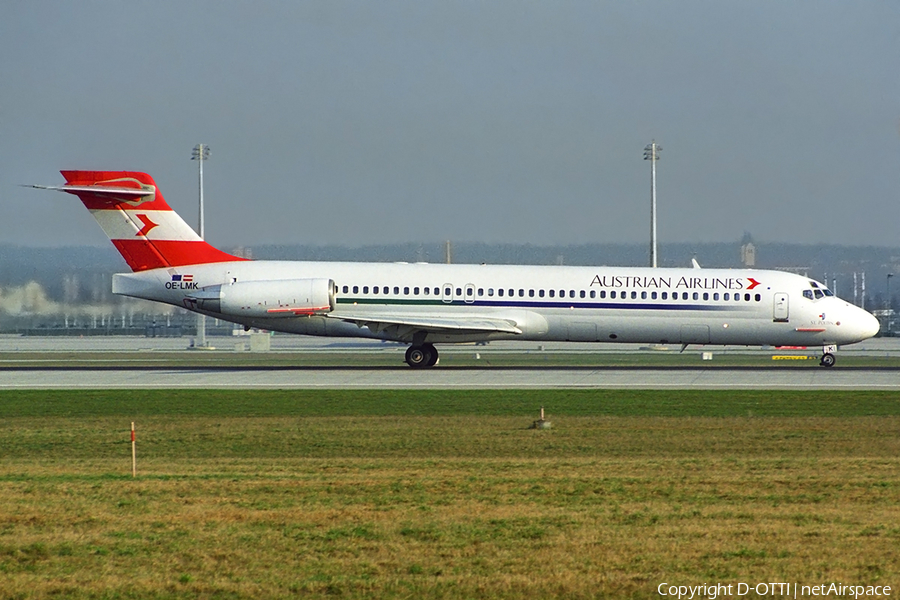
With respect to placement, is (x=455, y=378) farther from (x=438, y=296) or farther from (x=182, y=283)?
(x=182, y=283)

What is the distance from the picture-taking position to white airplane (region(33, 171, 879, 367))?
37062 millimetres

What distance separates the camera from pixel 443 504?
12.9m

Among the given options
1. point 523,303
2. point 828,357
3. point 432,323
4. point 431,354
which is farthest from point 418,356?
point 828,357

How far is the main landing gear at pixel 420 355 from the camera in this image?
127ft

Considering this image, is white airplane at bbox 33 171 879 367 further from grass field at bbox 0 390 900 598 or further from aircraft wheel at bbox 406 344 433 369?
grass field at bbox 0 390 900 598

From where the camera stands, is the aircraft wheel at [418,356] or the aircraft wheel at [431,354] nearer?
the aircraft wheel at [418,356]

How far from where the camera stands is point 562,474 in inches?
603

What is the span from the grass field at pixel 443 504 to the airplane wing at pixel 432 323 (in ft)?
43.6

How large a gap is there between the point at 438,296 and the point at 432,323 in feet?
3.81

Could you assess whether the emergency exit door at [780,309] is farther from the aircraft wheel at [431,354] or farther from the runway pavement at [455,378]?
the aircraft wheel at [431,354]

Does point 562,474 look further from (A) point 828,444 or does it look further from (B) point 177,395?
(B) point 177,395

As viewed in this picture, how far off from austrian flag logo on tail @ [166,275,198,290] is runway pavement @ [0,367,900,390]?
304cm

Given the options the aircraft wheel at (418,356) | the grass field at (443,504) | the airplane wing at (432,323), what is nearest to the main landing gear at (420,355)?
the aircraft wheel at (418,356)

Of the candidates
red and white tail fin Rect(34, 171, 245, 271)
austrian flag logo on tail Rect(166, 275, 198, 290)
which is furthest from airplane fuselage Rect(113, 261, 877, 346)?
red and white tail fin Rect(34, 171, 245, 271)
